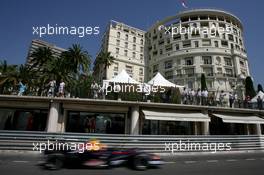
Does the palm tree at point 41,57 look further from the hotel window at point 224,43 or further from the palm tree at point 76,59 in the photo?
the hotel window at point 224,43

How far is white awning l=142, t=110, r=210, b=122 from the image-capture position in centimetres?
1523

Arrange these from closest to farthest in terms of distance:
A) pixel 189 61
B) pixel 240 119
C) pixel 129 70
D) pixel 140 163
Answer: pixel 140 163, pixel 240 119, pixel 189 61, pixel 129 70

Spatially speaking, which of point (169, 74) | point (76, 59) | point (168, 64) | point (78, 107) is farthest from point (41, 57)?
point (168, 64)

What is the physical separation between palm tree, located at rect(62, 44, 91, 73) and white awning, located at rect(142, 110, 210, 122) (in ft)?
82.8

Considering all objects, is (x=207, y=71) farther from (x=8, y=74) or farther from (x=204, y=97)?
(x=8, y=74)

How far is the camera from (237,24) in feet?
200

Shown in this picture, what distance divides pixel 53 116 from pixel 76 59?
24.3 metres

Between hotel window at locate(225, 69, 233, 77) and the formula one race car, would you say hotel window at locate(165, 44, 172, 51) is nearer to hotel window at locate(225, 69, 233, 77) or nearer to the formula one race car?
hotel window at locate(225, 69, 233, 77)

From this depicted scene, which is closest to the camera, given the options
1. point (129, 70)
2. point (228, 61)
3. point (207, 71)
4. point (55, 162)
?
point (55, 162)

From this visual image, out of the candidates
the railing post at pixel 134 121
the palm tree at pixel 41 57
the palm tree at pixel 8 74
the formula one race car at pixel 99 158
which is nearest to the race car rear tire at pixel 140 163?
the formula one race car at pixel 99 158

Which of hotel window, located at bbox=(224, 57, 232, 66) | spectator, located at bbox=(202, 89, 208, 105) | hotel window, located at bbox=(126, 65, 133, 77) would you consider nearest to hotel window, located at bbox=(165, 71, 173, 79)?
hotel window, located at bbox=(126, 65, 133, 77)

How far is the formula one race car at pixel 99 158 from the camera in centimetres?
730

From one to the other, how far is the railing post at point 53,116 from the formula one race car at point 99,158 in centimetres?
739

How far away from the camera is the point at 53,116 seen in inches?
574
